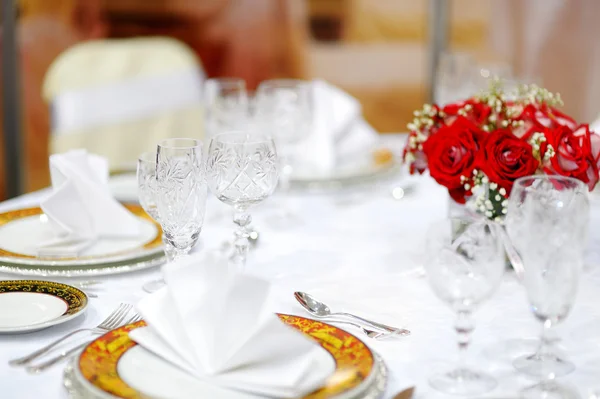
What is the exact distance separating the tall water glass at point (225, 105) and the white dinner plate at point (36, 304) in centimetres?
73

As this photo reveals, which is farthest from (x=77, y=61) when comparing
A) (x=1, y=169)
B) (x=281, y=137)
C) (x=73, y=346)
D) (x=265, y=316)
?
(x=265, y=316)

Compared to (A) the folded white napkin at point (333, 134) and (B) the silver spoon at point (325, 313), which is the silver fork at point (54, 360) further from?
(A) the folded white napkin at point (333, 134)

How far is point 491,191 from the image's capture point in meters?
1.40

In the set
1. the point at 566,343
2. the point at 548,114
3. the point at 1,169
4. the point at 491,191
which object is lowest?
the point at 1,169

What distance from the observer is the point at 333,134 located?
2.06 meters

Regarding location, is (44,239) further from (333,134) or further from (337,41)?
(337,41)

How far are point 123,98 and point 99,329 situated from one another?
171 cm

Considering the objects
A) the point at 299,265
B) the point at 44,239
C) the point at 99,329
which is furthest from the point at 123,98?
the point at 99,329

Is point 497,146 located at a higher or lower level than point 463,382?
higher

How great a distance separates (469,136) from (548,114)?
0.17 m

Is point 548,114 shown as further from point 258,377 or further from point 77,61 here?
point 77,61

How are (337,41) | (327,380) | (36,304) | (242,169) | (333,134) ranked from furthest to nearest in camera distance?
(337,41) → (333,134) → (242,169) → (36,304) → (327,380)

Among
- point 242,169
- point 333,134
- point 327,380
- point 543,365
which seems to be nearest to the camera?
point 327,380

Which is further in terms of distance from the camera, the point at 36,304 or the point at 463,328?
the point at 36,304
